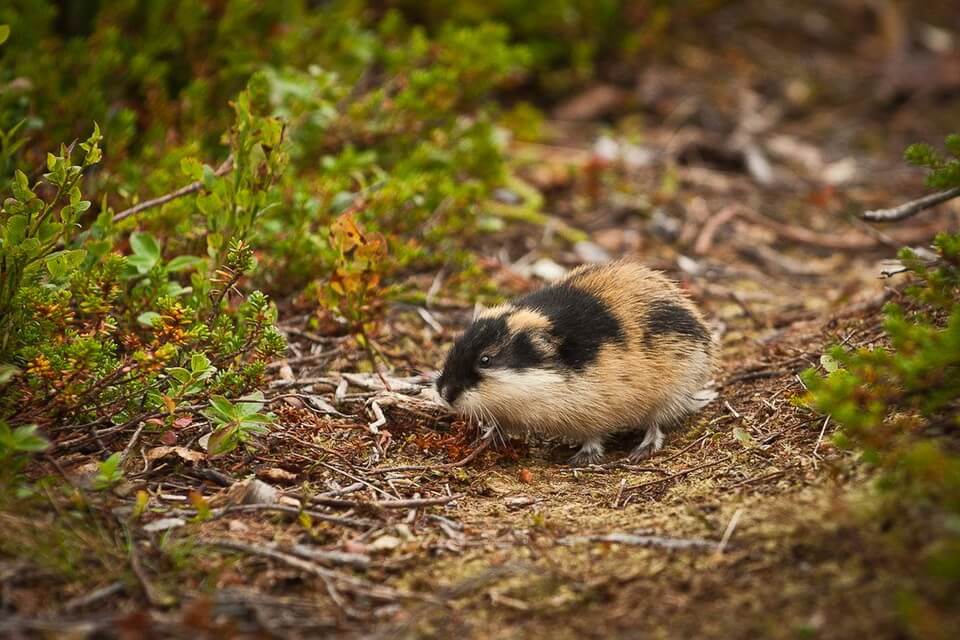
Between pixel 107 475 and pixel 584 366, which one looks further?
pixel 584 366

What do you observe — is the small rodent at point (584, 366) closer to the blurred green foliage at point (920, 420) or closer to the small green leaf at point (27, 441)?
the blurred green foliage at point (920, 420)

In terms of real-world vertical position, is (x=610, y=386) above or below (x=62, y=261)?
below

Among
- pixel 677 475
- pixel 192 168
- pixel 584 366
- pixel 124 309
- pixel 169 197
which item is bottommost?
pixel 677 475

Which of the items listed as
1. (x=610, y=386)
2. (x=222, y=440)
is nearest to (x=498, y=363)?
(x=610, y=386)

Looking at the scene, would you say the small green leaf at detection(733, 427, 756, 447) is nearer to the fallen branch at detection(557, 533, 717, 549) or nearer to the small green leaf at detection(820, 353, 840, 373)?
the small green leaf at detection(820, 353, 840, 373)

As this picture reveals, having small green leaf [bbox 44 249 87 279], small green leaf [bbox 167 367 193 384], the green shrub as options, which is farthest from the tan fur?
small green leaf [bbox 44 249 87 279]

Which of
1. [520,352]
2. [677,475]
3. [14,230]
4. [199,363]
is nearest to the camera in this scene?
[14,230]

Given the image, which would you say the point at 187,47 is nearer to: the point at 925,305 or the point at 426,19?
the point at 426,19

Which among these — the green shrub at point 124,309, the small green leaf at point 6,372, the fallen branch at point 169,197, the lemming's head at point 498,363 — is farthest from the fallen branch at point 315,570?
the fallen branch at point 169,197

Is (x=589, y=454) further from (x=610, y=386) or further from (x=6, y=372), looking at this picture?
(x=6, y=372)
